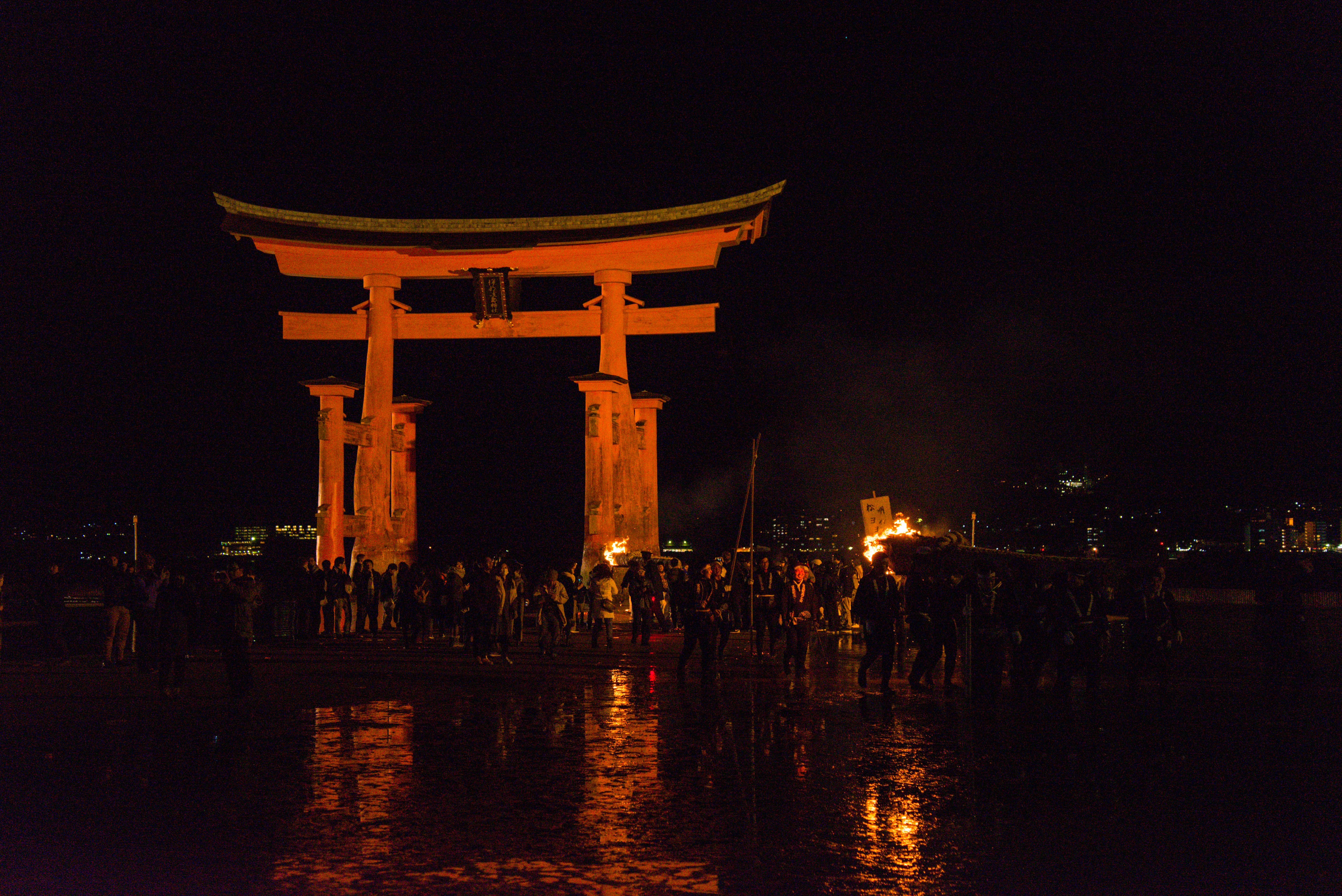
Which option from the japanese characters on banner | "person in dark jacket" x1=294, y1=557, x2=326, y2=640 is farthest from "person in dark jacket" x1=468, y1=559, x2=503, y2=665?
the japanese characters on banner

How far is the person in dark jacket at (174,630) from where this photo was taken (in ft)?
38.5

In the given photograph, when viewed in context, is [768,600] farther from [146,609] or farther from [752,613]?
[146,609]

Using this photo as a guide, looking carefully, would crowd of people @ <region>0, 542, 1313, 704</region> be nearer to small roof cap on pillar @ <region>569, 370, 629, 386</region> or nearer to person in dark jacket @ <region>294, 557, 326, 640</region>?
person in dark jacket @ <region>294, 557, 326, 640</region>

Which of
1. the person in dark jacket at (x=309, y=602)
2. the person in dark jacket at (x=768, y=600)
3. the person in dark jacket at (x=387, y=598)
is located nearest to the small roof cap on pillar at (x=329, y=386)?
the person in dark jacket at (x=387, y=598)

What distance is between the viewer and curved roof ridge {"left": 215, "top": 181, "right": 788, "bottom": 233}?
83.8 feet

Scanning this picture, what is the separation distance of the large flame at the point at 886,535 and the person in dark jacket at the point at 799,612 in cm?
686

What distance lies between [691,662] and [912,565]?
605 cm

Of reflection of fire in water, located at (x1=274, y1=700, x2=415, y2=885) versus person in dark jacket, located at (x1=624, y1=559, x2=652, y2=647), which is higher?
person in dark jacket, located at (x1=624, y1=559, x2=652, y2=647)

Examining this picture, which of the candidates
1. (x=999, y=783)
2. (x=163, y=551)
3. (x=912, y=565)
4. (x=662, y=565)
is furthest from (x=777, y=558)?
(x=163, y=551)

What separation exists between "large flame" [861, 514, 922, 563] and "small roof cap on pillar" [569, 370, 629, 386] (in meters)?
7.08

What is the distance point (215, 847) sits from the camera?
232 inches

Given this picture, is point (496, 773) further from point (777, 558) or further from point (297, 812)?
point (777, 558)

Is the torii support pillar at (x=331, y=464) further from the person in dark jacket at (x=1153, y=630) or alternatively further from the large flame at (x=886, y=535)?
the person in dark jacket at (x=1153, y=630)

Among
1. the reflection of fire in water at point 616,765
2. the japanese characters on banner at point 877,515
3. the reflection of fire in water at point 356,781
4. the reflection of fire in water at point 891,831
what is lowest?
the reflection of fire in water at point 356,781
